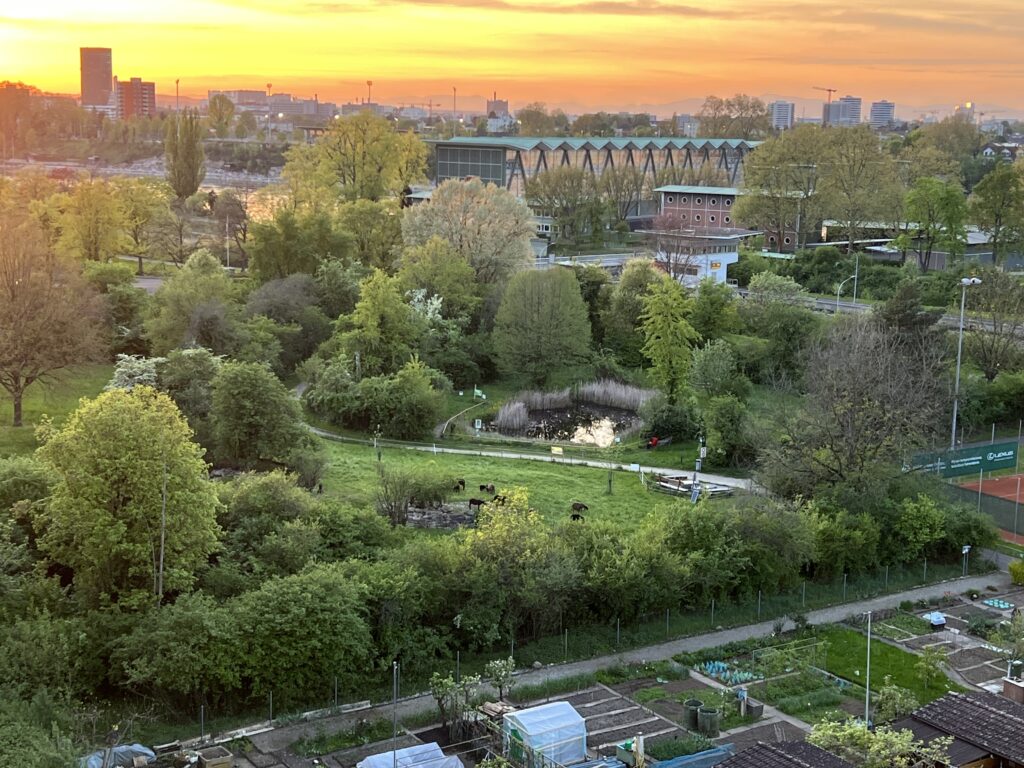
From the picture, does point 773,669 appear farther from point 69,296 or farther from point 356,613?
point 69,296

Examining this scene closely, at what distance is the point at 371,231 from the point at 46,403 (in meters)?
23.7

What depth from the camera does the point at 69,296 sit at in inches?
1524

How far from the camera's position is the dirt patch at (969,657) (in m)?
22.8

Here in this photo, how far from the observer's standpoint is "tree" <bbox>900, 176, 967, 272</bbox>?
220 ft

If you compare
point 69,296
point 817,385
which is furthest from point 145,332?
point 817,385

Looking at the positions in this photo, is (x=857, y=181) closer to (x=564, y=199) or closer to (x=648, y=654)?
(x=564, y=199)

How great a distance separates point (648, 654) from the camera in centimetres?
2303

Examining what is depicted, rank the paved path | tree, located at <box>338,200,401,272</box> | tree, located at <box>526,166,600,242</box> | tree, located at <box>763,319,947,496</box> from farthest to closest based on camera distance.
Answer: tree, located at <box>526,166,600,242</box> → tree, located at <box>338,200,401,272</box> → tree, located at <box>763,319,947,496</box> → the paved path

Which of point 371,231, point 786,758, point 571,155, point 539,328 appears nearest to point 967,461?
point 539,328

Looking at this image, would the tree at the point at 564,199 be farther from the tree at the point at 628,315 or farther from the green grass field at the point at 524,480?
the green grass field at the point at 524,480

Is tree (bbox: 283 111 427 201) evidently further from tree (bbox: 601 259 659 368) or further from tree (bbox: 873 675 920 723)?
tree (bbox: 873 675 920 723)

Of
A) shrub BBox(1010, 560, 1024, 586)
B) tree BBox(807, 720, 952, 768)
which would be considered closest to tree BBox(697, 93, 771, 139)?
shrub BBox(1010, 560, 1024, 586)

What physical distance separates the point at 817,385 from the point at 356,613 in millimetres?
16400

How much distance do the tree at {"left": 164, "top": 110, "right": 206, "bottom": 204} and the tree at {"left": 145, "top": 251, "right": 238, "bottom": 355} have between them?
40797mm
